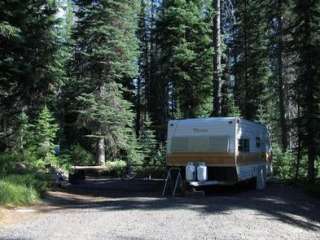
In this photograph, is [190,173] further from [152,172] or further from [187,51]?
[187,51]

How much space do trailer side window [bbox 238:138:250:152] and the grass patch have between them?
6.42 m

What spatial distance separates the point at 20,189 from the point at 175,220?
5.16m

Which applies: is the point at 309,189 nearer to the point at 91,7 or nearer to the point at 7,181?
the point at 7,181

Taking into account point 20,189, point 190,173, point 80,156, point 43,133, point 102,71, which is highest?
point 102,71

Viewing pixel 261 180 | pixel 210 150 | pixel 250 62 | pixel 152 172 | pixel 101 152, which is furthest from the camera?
pixel 250 62

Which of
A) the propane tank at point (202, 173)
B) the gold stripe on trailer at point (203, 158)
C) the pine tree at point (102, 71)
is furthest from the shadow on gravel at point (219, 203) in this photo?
the pine tree at point (102, 71)

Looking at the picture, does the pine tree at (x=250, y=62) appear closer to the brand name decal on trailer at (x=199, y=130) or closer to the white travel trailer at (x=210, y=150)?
the white travel trailer at (x=210, y=150)

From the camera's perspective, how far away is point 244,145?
18641 millimetres

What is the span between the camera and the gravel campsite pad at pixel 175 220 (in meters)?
10.2

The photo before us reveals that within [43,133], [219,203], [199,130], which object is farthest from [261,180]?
[43,133]

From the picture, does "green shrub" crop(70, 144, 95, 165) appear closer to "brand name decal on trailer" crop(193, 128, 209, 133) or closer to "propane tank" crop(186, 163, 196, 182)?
"brand name decal on trailer" crop(193, 128, 209, 133)

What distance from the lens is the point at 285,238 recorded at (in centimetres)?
1046

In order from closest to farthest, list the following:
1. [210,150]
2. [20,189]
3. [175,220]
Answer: [175,220]
[20,189]
[210,150]

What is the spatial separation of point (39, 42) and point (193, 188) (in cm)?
789
